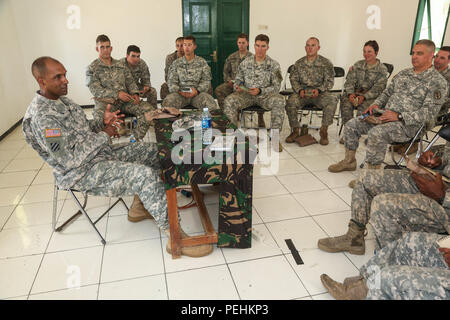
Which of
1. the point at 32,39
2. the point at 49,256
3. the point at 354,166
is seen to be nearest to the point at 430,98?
the point at 354,166

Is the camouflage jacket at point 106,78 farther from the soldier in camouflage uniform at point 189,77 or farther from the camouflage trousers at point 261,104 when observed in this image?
the camouflage trousers at point 261,104

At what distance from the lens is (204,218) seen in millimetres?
2463

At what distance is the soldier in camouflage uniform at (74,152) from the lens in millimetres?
2092

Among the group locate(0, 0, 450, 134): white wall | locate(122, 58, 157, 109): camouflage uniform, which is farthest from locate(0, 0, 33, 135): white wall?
locate(122, 58, 157, 109): camouflage uniform

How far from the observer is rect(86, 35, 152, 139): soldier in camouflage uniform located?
407 cm

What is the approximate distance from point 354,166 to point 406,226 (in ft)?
5.92

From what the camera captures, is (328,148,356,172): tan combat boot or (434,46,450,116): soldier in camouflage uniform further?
(434,46,450,116): soldier in camouflage uniform

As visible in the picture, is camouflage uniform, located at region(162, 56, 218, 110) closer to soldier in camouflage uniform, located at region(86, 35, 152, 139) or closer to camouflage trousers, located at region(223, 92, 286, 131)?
camouflage trousers, located at region(223, 92, 286, 131)

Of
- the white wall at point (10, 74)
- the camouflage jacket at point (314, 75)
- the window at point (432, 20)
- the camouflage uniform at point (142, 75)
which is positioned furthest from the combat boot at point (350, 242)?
the window at point (432, 20)

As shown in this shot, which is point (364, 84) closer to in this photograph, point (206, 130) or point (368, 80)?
point (368, 80)

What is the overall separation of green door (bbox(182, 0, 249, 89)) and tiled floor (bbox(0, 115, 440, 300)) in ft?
13.6

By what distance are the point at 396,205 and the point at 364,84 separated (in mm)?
2965

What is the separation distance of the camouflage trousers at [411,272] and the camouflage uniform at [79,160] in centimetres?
134
